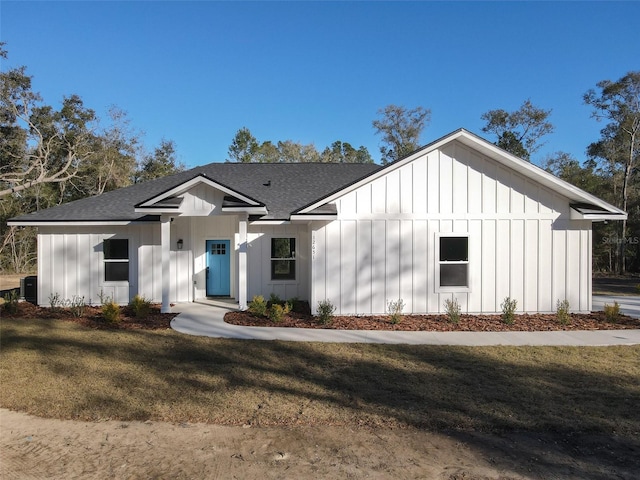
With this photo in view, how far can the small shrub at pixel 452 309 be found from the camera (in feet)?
33.8

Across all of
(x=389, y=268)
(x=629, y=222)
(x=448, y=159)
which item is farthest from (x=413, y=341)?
(x=629, y=222)

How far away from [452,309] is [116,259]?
1030cm

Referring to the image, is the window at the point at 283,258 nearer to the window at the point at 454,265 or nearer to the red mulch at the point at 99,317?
the red mulch at the point at 99,317

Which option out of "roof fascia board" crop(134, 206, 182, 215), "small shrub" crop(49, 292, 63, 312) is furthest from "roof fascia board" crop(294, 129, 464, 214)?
"small shrub" crop(49, 292, 63, 312)

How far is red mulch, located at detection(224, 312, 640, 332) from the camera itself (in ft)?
33.3

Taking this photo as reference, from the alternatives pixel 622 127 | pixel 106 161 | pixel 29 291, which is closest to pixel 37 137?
pixel 106 161

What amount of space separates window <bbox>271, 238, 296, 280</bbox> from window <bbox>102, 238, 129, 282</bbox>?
4.72 metres

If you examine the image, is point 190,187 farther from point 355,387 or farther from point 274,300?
point 355,387

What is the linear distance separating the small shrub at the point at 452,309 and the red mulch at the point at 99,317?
690 cm

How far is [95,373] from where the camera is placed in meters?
6.63

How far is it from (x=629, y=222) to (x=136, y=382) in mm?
36733

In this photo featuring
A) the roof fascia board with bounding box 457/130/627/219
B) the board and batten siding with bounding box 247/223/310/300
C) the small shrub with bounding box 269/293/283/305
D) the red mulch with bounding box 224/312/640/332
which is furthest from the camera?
the board and batten siding with bounding box 247/223/310/300

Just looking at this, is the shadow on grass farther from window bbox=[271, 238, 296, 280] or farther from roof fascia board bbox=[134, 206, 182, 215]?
window bbox=[271, 238, 296, 280]

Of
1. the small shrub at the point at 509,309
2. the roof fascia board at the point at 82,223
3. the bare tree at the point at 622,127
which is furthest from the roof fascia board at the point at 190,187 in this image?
the bare tree at the point at 622,127
